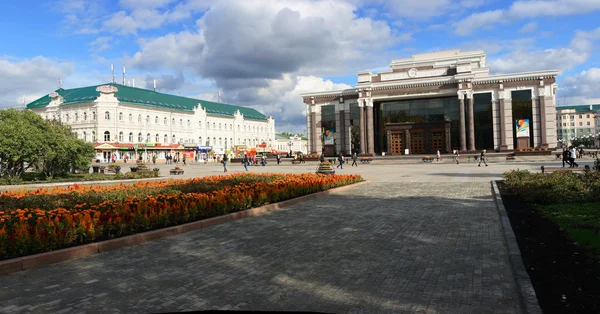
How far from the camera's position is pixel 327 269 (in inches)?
227

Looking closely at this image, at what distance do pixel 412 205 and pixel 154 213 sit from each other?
746 cm

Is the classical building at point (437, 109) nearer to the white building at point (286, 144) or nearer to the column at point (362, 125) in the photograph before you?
the column at point (362, 125)

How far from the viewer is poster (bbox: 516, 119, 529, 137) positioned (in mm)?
49562

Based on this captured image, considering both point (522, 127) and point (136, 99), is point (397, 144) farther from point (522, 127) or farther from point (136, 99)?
point (136, 99)

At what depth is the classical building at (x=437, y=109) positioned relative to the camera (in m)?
49.8

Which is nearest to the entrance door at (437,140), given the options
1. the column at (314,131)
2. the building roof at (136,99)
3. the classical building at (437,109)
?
the classical building at (437,109)

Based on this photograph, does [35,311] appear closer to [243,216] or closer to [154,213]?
[154,213]

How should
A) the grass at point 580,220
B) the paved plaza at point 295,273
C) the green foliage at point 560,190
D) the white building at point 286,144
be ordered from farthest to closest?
the white building at point 286,144 → the green foliage at point 560,190 → the grass at point 580,220 → the paved plaza at point 295,273

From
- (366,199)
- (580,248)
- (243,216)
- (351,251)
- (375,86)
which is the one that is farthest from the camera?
(375,86)

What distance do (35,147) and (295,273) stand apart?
20924mm

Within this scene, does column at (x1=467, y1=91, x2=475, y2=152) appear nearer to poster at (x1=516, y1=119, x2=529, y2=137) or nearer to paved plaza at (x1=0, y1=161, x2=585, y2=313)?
poster at (x1=516, y1=119, x2=529, y2=137)

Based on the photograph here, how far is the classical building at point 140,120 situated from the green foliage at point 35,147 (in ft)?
119

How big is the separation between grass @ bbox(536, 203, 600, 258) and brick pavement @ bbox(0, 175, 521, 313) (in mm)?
1250

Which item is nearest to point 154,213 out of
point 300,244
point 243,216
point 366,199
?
point 243,216
